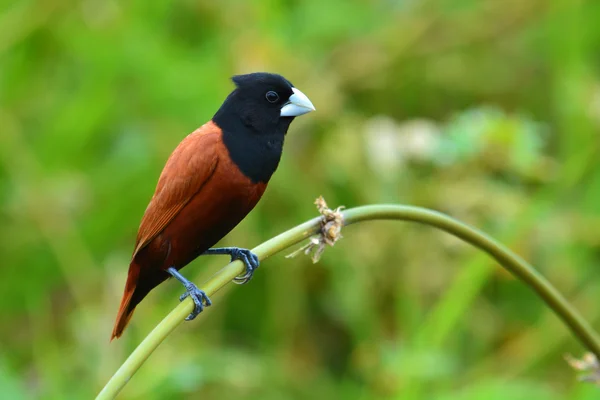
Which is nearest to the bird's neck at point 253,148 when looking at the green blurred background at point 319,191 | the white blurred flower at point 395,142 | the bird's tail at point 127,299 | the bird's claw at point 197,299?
the bird's claw at point 197,299

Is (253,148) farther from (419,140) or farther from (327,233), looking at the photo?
(419,140)

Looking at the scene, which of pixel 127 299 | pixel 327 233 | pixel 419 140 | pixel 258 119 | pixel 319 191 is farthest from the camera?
pixel 319 191

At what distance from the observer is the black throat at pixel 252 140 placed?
235 centimetres

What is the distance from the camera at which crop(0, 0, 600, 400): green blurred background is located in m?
3.72

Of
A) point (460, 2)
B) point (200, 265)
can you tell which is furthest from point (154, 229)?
point (460, 2)

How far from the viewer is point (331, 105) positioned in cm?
452

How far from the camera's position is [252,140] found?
241cm

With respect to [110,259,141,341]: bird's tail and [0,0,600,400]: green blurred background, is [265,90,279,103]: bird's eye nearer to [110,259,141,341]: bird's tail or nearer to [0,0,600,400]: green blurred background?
[110,259,141,341]: bird's tail

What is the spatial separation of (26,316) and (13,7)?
1607 mm

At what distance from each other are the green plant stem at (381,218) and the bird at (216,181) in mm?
471

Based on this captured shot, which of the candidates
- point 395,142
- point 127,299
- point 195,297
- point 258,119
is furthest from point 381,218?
point 395,142

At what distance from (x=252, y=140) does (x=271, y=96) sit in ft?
0.58

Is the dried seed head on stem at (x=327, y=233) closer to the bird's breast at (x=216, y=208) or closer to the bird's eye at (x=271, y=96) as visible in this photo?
the bird's breast at (x=216, y=208)

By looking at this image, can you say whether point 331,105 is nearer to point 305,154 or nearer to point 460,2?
point 305,154
